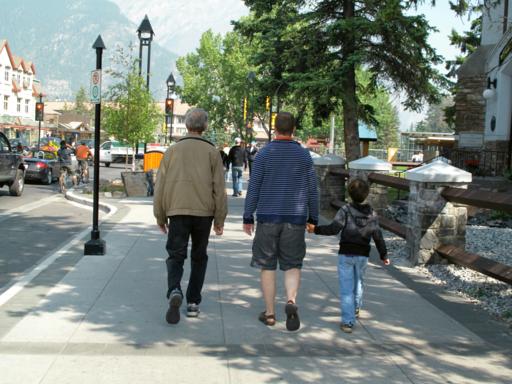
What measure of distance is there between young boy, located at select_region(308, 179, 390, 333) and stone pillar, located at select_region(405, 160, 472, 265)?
3.16 meters

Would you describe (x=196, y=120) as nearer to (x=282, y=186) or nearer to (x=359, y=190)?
(x=282, y=186)

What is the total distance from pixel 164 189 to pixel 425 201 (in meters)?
4.20

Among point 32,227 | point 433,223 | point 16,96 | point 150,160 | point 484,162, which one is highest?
point 16,96

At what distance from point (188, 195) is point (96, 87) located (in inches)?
188

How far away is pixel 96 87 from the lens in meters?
9.88

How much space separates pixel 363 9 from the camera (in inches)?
837

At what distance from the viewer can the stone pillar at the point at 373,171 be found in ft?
39.8

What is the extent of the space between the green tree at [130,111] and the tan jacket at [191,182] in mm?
19258

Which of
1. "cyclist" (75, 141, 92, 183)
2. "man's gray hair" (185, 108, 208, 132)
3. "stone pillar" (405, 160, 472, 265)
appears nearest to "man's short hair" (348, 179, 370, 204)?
"man's gray hair" (185, 108, 208, 132)

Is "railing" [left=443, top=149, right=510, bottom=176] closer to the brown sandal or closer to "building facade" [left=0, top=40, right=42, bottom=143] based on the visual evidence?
the brown sandal

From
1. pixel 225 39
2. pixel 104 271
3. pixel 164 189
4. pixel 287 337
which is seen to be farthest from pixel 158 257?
pixel 225 39

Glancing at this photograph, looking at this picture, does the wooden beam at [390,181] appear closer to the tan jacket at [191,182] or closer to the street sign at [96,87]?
the tan jacket at [191,182]

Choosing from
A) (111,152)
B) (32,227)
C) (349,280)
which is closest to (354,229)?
(349,280)

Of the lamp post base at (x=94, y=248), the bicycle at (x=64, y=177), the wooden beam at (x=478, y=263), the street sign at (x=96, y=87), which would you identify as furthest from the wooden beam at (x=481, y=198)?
the bicycle at (x=64, y=177)
